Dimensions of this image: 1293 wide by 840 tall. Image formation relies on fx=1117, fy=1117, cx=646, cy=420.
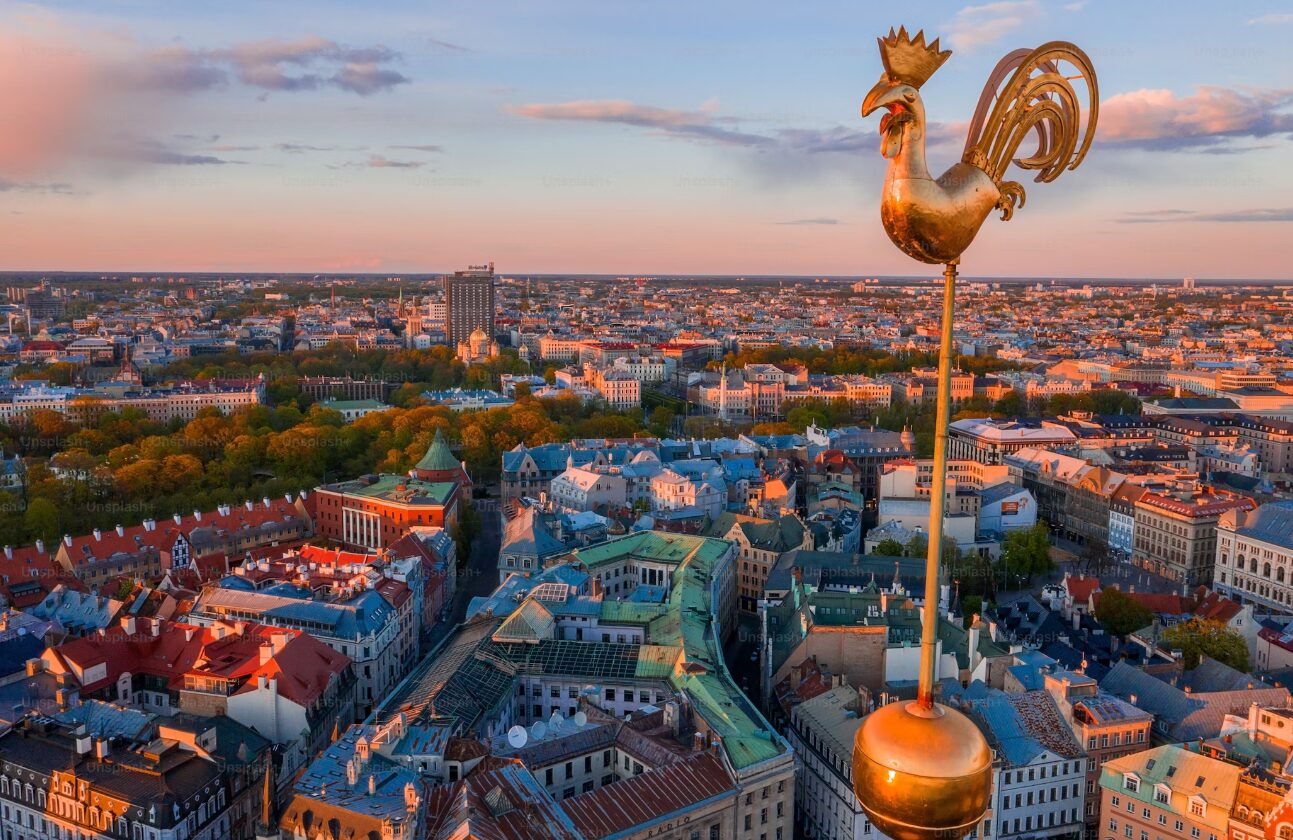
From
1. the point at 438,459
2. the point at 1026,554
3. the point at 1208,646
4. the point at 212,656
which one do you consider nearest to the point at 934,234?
the point at 212,656

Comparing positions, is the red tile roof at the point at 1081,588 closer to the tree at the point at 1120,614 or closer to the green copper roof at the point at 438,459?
the tree at the point at 1120,614

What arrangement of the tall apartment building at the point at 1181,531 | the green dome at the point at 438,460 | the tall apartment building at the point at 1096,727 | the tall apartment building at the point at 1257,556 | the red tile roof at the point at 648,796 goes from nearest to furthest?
the red tile roof at the point at 648,796
the tall apartment building at the point at 1096,727
the tall apartment building at the point at 1257,556
the tall apartment building at the point at 1181,531
the green dome at the point at 438,460

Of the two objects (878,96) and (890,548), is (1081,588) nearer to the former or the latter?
(890,548)

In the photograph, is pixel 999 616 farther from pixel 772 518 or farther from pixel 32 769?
pixel 32 769

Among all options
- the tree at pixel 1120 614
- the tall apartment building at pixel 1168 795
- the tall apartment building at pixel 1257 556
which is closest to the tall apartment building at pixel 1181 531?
the tall apartment building at pixel 1257 556

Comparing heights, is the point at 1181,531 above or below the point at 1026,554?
above

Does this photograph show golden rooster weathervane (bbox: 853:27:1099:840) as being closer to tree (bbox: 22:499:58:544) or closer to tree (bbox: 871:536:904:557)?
tree (bbox: 871:536:904:557)

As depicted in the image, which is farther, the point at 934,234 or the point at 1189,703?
the point at 1189,703
